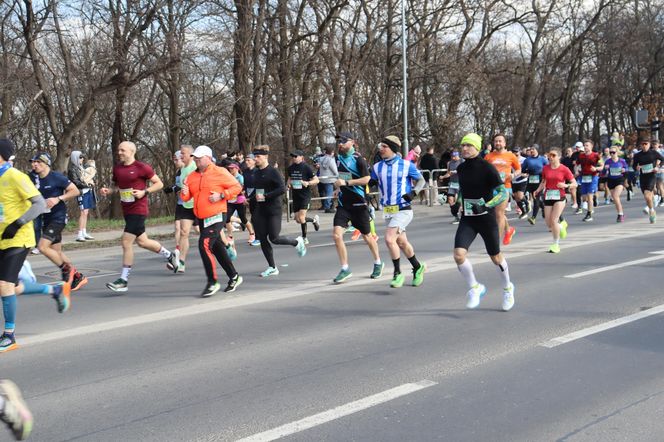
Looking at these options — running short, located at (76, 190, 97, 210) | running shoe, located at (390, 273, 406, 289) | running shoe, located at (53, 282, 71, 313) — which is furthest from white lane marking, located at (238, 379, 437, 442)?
running short, located at (76, 190, 97, 210)

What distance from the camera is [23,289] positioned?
695cm

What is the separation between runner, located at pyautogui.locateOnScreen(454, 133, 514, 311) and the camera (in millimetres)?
7660

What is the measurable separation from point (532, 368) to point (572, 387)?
468 millimetres

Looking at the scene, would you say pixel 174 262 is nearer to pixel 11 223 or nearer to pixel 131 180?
pixel 131 180

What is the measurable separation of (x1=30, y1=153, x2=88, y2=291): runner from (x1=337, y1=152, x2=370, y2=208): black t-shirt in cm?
344

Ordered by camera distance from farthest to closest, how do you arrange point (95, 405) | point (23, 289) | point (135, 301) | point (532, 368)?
point (135, 301) < point (23, 289) < point (532, 368) < point (95, 405)

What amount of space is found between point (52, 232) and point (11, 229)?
142 inches

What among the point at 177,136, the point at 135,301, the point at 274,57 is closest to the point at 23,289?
the point at 135,301

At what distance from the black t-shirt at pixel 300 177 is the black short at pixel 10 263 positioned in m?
8.04

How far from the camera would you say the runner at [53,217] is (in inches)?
375

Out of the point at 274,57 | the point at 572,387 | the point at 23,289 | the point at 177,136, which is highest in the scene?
the point at 274,57

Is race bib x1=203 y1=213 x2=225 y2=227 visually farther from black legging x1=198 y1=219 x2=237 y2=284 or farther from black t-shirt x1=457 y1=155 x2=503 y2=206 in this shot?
black t-shirt x1=457 y1=155 x2=503 y2=206

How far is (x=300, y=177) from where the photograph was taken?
46.7 ft

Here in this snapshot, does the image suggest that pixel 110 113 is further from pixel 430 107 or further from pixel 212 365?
pixel 212 365
